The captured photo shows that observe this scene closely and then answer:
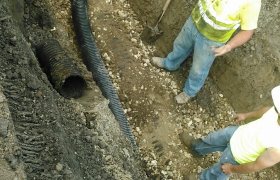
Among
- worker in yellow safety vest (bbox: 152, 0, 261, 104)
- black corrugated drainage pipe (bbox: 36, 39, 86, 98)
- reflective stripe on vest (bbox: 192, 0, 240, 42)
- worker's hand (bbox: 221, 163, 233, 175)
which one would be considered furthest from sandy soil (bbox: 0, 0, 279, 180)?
worker's hand (bbox: 221, 163, 233, 175)

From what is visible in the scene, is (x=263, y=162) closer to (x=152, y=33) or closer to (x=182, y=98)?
(x=182, y=98)

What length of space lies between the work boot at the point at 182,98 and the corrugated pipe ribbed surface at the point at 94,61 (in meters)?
0.77

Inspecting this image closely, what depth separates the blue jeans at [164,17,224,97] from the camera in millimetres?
4406

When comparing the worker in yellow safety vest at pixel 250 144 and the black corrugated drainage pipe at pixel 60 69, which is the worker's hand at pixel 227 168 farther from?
the black corrugated drainage pipe at pixel 60 69

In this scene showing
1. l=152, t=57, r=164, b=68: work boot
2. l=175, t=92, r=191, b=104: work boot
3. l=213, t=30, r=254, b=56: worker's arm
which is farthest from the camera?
l=152, t=57, r=164, b=68: work boot

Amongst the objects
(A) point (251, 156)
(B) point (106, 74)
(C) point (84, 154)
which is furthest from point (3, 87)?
(A) point (251, 156)

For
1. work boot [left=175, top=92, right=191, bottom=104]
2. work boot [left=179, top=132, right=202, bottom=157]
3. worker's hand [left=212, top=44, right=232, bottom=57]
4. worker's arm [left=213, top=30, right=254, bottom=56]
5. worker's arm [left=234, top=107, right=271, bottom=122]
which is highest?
worker's arm [left=213, top=30, right=254, bottom=56]

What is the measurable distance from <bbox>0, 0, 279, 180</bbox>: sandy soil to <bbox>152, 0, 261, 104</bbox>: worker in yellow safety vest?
0.38m

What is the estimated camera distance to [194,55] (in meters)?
4.57

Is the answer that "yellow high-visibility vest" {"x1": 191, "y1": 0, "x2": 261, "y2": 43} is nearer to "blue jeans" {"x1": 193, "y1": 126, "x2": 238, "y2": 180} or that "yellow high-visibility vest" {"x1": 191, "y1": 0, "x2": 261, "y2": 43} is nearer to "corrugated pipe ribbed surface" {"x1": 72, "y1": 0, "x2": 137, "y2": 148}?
"blue jeans" {"x1": 193, "y1": 126, "x2": 238, "y2": 180}

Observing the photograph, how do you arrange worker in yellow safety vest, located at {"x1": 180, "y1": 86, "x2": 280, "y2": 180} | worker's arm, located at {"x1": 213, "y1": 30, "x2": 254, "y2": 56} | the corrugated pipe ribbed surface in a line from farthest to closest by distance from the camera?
the corrugated pipe ribbed surface < worker's arm, located at {"x1": 213, "y1": 30, "x2": 254, "y2": 56} < worker in yellow safety vest, located at {"x1": 180, "y1": 86, "x2": 280, "y2": 180}

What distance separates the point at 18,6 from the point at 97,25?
1.20 m

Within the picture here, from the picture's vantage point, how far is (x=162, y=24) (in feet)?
17.5

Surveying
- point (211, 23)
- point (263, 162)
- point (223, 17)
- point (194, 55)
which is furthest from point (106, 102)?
point (263, 162)
